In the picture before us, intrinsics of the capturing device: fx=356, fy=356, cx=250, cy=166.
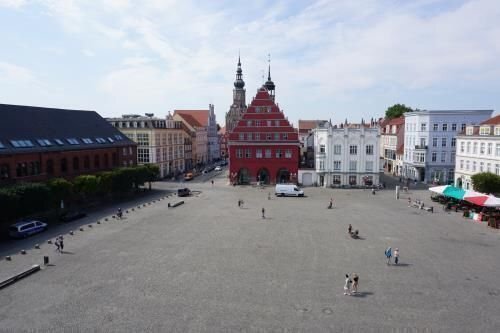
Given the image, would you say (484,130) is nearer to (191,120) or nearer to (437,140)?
(437,140)

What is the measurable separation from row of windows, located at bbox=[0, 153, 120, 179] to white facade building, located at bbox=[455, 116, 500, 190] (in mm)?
54389

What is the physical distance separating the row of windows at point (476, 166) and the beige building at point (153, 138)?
5436cm

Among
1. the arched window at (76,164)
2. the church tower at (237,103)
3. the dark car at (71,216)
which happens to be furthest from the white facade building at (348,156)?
the church tower at (237,103)

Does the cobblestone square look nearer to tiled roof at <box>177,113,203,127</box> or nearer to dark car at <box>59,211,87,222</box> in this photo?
dark car at <box>59,211,87,222</box>

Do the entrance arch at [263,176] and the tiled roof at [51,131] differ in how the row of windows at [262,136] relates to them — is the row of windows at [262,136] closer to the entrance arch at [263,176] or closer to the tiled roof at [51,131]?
the entrance arch at [263,176]

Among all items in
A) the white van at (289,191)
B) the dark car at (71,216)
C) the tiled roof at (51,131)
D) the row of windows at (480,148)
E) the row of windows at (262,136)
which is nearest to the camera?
the dark car at (71,216)

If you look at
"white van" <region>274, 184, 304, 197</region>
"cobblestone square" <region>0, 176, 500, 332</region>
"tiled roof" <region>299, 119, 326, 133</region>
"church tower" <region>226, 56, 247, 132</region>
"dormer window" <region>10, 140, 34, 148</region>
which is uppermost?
"church tower" <region>226, 56, 247, 132</region>

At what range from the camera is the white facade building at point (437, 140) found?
203 ft

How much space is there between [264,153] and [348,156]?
1454 centimetres

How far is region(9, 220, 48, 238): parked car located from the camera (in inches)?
1208

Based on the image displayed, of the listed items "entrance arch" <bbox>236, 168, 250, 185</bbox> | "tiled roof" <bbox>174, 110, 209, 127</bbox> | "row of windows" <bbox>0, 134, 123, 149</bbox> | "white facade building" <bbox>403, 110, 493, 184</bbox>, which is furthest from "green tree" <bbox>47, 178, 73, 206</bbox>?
"tiled roof" <bbox>174, 110, 209, 127</bbox>

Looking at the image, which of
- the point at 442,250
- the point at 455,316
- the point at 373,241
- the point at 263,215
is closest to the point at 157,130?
the point at 263,215

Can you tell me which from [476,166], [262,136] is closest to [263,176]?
[262,136]

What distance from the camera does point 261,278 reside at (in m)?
22.0
